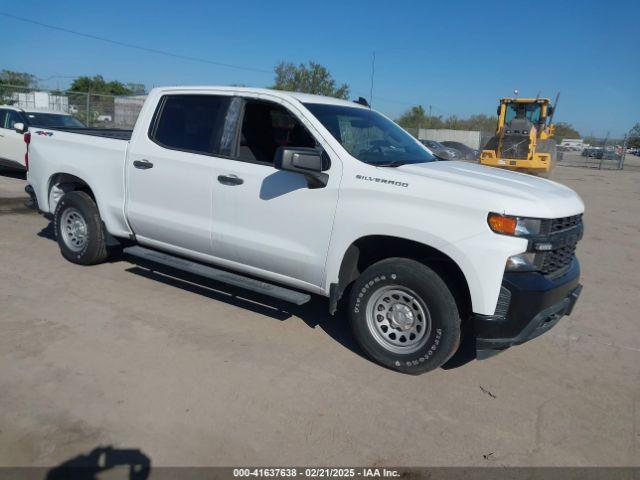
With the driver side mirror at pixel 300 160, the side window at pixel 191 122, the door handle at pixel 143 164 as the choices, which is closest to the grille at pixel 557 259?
the driver side mirror at pixel 300 160

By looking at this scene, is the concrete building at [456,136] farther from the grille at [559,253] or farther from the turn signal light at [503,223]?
the turn signal light at [503,223]

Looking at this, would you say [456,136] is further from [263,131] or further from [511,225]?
[511,225]

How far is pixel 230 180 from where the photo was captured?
15.2 ft

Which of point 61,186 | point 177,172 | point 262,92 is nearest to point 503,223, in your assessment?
point 262,92

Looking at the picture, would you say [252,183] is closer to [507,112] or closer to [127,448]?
[127,448]

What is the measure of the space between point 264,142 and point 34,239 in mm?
4295

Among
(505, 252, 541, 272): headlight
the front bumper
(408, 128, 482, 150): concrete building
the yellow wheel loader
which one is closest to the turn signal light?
(505, 252, 541, 272): headlight

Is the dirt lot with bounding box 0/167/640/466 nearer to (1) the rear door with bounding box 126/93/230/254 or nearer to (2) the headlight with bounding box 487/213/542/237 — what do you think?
(1) the rear door with bounding box 126/93/230/254

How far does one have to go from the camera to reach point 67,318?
4711mm

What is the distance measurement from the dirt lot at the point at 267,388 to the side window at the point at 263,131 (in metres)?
1.45

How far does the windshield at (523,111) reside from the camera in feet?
69.9

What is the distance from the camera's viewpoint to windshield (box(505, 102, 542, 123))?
21.3 m

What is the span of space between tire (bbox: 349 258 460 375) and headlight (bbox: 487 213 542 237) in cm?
56

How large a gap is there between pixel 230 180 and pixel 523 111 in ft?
63.8
